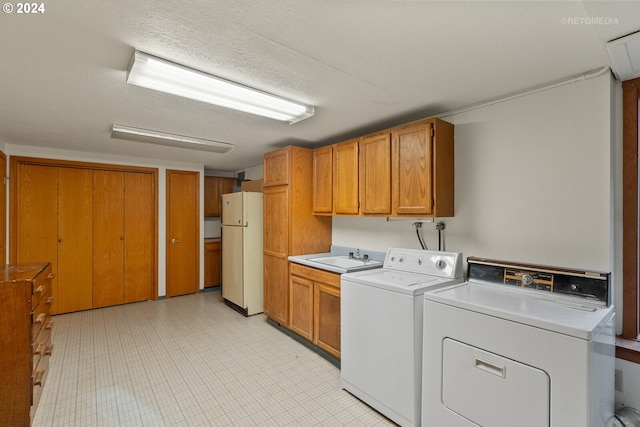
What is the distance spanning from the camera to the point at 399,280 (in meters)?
2.17

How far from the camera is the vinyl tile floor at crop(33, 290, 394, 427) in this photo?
2.05 meters

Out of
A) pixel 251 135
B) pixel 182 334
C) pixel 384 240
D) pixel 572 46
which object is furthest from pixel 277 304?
pixel 572 46

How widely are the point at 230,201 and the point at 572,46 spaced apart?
13.1 ft

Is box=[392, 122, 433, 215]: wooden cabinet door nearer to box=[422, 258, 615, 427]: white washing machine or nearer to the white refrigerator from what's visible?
box=[422, 258, 615, 427]: white washing machine

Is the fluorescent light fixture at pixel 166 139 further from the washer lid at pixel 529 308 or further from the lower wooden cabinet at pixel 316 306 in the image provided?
the washer lid at pixel 529 308

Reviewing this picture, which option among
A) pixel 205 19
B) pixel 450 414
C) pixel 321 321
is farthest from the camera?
pixel 321 321

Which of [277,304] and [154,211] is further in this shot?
[154,211]

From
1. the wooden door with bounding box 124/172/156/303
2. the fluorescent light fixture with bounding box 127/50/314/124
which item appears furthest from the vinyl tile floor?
the fluorescent light fixture with bounding box 127/50/314/124

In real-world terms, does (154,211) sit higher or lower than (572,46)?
lower

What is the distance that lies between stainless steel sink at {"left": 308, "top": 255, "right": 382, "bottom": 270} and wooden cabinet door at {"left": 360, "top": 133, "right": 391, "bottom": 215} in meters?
0.51

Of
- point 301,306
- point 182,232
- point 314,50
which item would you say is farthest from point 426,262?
point 182,232

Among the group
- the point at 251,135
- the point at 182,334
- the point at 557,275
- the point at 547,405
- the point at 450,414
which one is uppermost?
the point at 251,135

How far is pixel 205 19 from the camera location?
4.29 feet

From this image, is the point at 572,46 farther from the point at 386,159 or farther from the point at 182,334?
the point at 182,334
